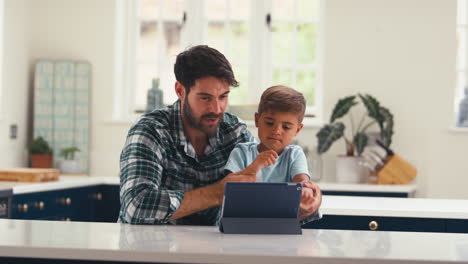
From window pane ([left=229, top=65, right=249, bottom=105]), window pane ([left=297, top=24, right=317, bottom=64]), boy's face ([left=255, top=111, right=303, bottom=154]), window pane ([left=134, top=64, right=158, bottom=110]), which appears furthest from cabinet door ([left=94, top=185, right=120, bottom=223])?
boy's face ([left=255, top=111, right=303, bottom=154])

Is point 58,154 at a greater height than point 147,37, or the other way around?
point 147,37

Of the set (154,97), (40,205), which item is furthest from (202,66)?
(154,97)

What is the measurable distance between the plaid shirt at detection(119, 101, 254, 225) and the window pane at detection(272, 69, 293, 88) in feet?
11.4

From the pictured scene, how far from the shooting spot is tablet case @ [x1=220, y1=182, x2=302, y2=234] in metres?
2.28

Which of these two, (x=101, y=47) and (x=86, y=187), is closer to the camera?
(x=86, y=187)

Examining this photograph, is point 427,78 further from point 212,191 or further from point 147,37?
point 212,191

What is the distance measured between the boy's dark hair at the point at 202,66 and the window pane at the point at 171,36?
3753 millimetres

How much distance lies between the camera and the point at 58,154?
20.2ft

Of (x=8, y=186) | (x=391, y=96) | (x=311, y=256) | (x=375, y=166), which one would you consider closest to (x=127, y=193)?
(x=311, y=256)

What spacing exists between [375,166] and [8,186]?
2622 millimetres

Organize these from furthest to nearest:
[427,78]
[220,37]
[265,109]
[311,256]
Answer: [220,37] → [427,78] → [265,109] → [311,256]

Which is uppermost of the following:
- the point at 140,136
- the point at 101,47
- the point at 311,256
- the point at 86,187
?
the point at 101,47

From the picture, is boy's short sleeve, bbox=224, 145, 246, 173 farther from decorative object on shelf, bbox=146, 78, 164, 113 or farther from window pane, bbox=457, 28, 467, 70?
window pane, bbox=457, 28, 467, 70

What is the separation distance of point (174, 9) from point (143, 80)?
2.12 ft
